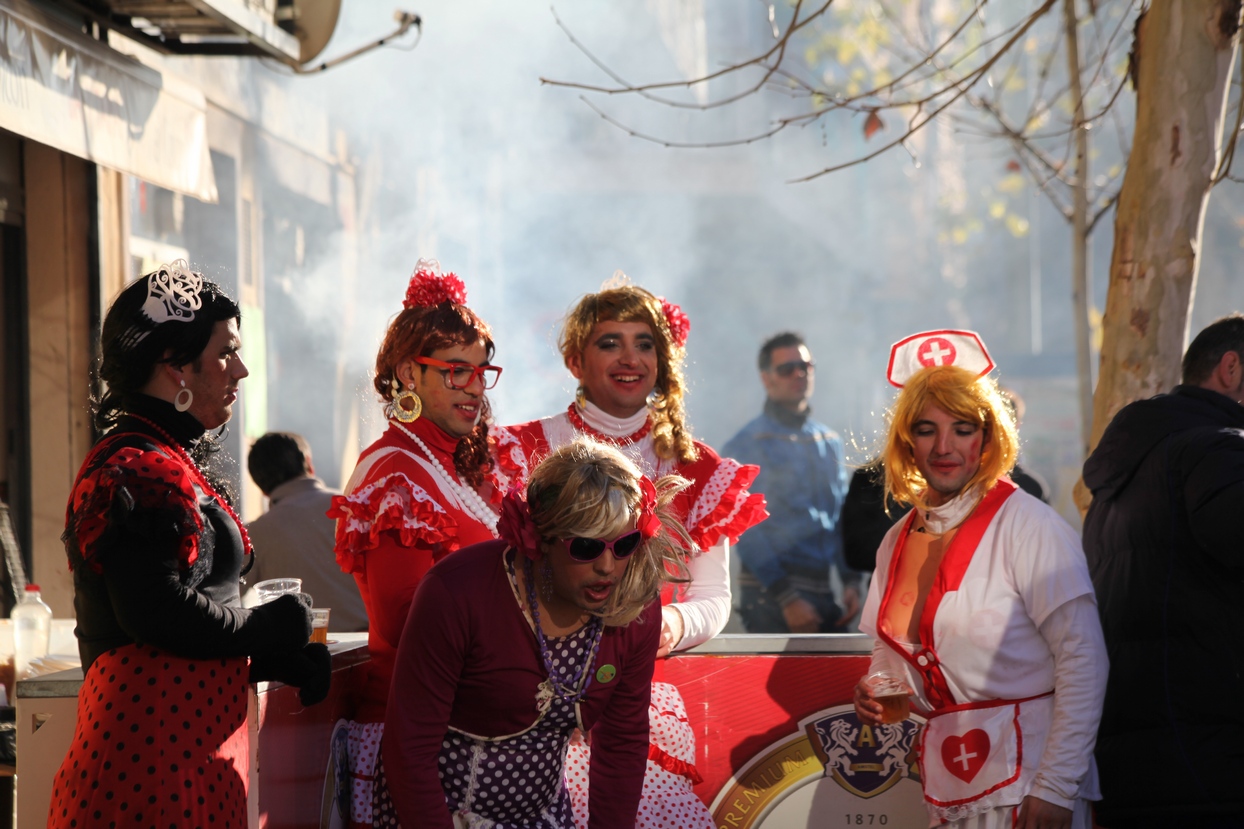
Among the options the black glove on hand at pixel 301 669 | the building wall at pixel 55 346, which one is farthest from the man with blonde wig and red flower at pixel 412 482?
the building wall at pixel 55 346

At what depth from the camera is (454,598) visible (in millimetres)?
2416

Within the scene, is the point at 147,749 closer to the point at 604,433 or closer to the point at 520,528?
the point at 520,528

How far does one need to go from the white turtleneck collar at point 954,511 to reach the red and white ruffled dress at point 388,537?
119 centimetres

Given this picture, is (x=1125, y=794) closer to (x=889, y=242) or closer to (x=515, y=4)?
(x=515, y=4)

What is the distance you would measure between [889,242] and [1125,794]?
860 inches

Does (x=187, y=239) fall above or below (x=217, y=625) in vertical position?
above

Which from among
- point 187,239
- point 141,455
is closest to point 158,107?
point 187,239

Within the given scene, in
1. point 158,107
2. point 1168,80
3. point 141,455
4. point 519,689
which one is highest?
point 158,107

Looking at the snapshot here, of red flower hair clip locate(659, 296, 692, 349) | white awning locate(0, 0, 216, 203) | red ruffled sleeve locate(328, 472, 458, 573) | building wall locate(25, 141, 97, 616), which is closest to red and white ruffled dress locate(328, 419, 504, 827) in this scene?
red ruffled sleeve locate(328, 472, 458, 573)

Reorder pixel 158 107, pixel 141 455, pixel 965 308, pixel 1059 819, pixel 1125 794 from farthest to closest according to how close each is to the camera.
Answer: pixel 965 308, pixel 158 107, pixel 1125 794, pixel 1059 819, pixel 141 455

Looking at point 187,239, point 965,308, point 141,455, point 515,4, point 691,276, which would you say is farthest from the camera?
point 965,308

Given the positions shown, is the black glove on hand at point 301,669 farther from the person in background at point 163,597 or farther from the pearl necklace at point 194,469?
the pearl necklace at point 194,469

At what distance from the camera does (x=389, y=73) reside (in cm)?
1121

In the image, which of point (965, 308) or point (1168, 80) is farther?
point (965, 308)
